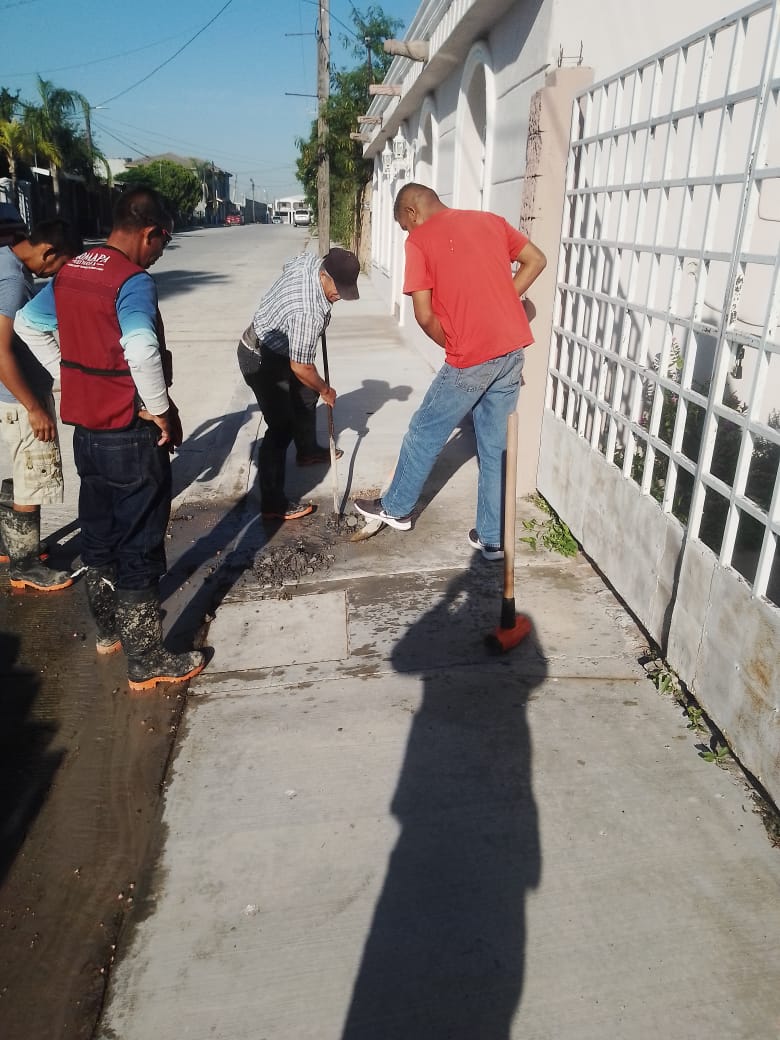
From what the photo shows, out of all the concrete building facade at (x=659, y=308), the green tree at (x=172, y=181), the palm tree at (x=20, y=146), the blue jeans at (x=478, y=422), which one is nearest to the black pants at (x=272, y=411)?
the blue jeans at (x=478, y=422)

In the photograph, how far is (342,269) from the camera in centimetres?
435

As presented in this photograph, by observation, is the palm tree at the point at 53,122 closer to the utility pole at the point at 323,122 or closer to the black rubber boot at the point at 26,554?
the utility pole at the point at 323,122

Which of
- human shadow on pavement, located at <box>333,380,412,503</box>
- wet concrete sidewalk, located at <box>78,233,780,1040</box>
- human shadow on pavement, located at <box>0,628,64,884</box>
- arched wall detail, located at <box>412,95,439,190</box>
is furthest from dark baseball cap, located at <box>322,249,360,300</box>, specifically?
arched wall detail, located at <box>412,95,439,190</box>

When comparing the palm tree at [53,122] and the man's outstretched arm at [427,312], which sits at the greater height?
the palm tree at [53,122]

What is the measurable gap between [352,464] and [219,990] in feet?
14.5

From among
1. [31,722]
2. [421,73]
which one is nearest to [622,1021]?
[31,722]

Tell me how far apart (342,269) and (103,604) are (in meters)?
2.17

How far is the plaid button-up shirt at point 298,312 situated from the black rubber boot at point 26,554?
1.66 meters

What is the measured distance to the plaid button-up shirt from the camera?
4414 mm

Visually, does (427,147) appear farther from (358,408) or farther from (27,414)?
(27,414)

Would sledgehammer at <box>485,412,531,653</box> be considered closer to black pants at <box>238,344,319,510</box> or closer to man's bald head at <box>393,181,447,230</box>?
man's bald head at <box>393,181,447,230</box>

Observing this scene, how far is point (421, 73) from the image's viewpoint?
29.7 ft

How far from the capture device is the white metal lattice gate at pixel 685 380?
2676mm

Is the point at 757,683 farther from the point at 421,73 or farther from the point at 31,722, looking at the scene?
the point at 421,73
